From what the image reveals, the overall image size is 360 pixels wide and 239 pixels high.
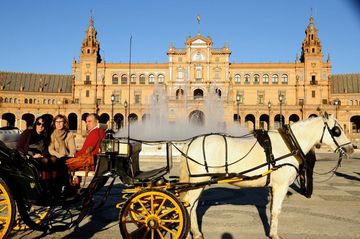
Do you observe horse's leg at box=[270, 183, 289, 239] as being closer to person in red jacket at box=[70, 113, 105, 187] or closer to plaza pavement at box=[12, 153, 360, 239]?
plaza pavement at box=[12, 153, 360, 239]

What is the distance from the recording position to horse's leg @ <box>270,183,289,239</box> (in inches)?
217

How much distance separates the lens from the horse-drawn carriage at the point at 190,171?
5.27 m

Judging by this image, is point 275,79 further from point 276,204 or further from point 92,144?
point 92,144

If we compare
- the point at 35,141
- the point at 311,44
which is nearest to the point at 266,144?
the point at 35,141

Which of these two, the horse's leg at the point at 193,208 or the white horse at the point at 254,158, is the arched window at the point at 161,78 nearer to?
the white horse at the point at 254,158

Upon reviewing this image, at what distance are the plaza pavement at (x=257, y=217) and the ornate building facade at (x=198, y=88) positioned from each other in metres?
55.6

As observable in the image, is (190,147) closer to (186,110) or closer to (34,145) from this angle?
(34,145)

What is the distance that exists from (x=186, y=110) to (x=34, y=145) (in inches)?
2205

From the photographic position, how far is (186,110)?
2452 inches

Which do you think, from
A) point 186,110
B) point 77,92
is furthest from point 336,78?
point 77,92

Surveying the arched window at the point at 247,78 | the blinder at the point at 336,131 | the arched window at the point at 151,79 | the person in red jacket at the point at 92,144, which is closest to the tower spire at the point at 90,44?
the arched window at the point at 151,79

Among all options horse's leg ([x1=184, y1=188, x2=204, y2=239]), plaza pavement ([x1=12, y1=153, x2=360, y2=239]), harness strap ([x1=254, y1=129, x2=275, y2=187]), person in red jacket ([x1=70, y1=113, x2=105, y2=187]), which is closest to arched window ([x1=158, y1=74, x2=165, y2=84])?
plaza pavement ([x1=12, y1=153, x2=360, y2=239])

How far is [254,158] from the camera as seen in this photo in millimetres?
5961

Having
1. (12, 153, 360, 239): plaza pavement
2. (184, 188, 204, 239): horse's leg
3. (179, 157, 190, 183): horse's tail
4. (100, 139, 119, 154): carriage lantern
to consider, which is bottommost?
(12, 153, 360, 239): plaza pavement
